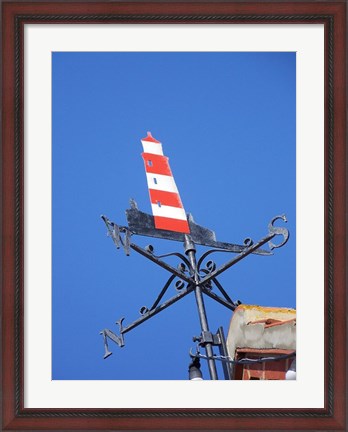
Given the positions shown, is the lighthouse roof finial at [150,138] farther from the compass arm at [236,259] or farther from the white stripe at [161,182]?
the compass arm at [236,259]

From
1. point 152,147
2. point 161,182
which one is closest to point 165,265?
point 161,182

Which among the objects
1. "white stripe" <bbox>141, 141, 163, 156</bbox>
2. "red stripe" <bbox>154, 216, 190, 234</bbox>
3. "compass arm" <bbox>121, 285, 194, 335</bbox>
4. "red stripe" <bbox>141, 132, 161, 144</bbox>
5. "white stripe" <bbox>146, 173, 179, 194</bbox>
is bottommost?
"compass arm" <bbox>121, 285, 194, 335</bbox>

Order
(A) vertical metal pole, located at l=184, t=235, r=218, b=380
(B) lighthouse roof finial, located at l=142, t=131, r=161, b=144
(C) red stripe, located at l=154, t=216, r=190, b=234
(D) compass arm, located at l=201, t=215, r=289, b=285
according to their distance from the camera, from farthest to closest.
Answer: (C) red stripe, located at l=154, t=216, r=190, b=234
(B) lighthouse roof finial, located at l=142, t=131, r=161, b=144
(D) compass arm, located at l=201, t=215, r=289, b=285
(A) vertical metal pole, located at l=184, t=235, r=218, b=380

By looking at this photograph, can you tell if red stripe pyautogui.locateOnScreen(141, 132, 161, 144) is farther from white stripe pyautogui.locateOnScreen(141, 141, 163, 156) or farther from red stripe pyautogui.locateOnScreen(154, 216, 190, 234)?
red stripe pyautogui.locateOnScreen(154, 216, 190, 234)

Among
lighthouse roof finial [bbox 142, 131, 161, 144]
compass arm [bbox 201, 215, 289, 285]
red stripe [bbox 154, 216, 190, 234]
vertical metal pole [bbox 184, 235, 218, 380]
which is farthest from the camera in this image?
red stripe [bbox 154, 216, 190, 234]

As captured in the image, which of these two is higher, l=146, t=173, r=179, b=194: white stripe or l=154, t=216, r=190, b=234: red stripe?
l=146, t=173, r=179, b=194: white stripe

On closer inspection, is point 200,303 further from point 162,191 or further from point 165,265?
point 162,191
